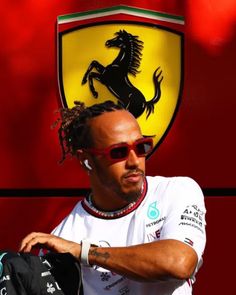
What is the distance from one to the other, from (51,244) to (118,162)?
340mm

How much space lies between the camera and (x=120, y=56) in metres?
2.78

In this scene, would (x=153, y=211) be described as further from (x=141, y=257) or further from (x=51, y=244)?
(x=51, y=244)

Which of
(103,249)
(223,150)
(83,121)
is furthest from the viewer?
(223,150)

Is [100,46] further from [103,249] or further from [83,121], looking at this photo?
[103,249]

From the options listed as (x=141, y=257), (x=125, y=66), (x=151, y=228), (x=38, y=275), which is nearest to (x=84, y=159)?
(x=151, y=228)

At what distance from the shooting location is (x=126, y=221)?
6.89 feet

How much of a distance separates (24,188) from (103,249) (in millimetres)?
960

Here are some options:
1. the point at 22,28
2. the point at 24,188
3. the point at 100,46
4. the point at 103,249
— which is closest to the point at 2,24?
the point at 22,28

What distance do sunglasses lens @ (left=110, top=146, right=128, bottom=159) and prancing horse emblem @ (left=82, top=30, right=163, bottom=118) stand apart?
736 mm

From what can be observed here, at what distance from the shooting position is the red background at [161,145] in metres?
2.72

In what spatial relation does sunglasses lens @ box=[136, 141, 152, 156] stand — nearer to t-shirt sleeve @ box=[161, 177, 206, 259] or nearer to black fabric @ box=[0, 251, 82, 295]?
t-shirt sleeve @ box=[161, 177, 206, 259]

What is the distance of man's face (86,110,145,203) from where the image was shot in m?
2.04

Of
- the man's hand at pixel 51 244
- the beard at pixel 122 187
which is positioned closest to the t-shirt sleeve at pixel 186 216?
the beard at pixel 122 187

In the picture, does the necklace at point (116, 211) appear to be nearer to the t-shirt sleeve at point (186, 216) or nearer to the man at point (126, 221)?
the man at point (126, 221)
